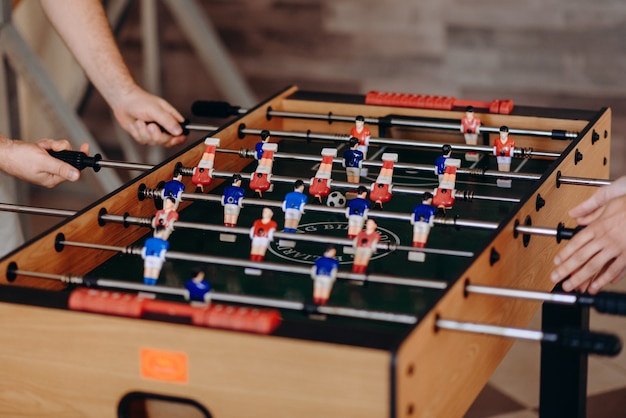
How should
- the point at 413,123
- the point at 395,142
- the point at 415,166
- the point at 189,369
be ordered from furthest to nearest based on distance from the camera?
1. the point at 413,123
2. the point at 395,142
3. the point at 415,166
4. the point at 189,369

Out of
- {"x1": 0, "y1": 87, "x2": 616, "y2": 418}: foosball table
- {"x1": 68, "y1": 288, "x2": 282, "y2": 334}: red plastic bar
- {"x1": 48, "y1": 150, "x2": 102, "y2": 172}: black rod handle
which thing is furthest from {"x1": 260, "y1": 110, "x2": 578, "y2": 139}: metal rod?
{"x1": 68, "y1": 288, "x2": 282, "y2": 334}: red plastic bar

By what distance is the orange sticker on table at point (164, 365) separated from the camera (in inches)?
53.4

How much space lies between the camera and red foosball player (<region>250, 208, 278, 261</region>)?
1720 millimetres

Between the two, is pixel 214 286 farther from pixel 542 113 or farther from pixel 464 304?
pixel 542 113

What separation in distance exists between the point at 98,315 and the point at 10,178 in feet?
6.07

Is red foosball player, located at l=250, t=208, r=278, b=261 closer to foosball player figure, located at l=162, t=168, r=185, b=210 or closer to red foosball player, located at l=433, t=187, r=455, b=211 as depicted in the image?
foosball player figure, located at l=162, t=168, r=185, b=210

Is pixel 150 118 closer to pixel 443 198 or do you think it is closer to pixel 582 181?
pixel 443 198

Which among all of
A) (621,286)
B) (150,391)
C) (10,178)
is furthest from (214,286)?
(621,286)

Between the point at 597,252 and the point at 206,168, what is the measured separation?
0.82m

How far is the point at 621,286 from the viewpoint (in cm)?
369

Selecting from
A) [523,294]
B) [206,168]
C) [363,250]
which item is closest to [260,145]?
[206,168]

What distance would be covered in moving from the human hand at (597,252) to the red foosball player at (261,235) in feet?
1.75

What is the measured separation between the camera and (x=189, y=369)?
4.44 ft

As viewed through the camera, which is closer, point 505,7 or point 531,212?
point 531,212
